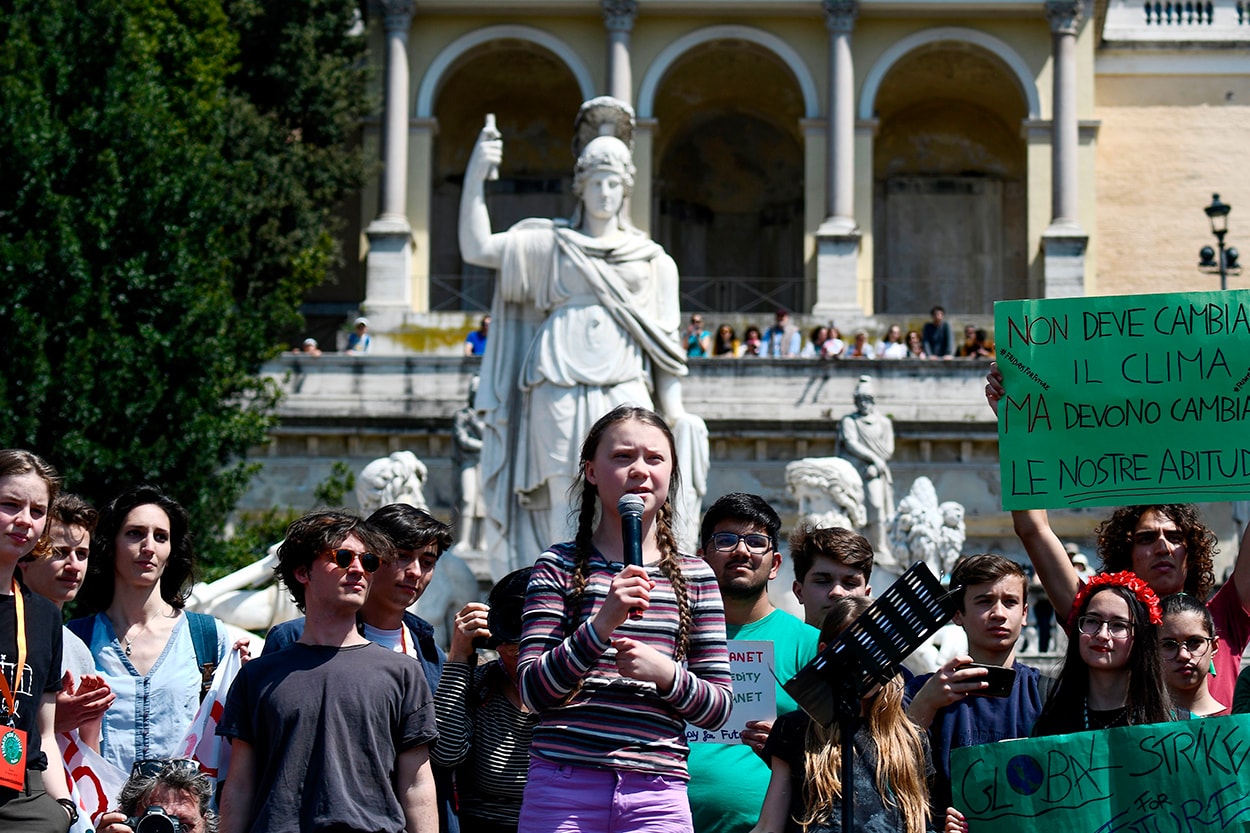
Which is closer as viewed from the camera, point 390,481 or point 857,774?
point 857,774

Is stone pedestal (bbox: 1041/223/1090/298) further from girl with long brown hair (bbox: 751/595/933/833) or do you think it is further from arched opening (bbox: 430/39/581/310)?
girl with long brown hair (bbox: 751/595/933/833)

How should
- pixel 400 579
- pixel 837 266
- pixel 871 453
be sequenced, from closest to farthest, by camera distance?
pixel 400 579
pixel 871 453
pixel 837 266

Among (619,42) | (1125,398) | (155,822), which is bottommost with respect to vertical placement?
(155,822)

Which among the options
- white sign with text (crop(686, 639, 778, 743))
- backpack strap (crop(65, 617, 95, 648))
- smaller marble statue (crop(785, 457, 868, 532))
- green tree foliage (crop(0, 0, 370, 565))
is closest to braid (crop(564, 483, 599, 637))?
white sign with text (crop(686, 639, 778, 743))

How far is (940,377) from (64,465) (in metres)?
14.5

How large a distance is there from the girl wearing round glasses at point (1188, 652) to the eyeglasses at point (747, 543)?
142cm

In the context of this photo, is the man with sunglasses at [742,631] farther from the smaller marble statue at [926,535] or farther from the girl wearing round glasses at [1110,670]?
the smaller marble statue at [926,535]

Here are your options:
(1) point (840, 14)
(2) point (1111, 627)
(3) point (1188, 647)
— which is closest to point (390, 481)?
(3) point (1188, 647)

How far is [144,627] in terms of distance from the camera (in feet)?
24.7

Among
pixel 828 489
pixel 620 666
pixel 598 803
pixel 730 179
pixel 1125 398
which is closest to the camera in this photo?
pixel 620 666

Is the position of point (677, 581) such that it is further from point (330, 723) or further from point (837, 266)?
point (837, 266)

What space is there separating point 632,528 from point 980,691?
4.40 feet

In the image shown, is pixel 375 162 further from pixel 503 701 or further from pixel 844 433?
pixel 503 701

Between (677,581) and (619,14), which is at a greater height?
(619,14)
